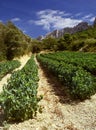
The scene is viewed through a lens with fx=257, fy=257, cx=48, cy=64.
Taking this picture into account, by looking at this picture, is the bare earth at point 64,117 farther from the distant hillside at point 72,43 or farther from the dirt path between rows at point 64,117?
the distant hillside at point 72,43

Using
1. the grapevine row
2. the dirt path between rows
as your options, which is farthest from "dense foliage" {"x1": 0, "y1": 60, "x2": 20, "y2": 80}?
the dirt path between rows

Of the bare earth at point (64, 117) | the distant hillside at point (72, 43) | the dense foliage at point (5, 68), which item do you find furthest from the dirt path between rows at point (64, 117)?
the distant hillside at point (72, 43)

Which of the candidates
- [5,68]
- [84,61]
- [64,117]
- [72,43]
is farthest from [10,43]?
[64,117]

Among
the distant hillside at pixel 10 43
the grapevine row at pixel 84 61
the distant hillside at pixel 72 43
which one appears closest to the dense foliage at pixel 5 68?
A: the grapevine row at pixel 84 61

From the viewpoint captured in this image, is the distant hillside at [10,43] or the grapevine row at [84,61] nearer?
the grapevine row at [84,61]

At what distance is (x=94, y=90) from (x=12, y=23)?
44.9 metres

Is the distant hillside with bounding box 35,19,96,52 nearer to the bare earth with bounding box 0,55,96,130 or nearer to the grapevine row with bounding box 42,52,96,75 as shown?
the grapevine row with bounding box 42,52,96,75

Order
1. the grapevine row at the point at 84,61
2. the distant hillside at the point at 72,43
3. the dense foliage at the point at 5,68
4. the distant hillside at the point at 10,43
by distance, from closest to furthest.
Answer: the grapevine row at the point at 84,61, the dense foliage at the point at 5,68, the distant hillside at the point at 10,43, the distant hillside at the point at 72,43

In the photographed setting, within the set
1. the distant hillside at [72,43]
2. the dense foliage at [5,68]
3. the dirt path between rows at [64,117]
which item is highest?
the distant hillside at [72,43]

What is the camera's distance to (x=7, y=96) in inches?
326

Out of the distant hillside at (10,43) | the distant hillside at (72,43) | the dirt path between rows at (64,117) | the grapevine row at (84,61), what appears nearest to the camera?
the dirt path between rows at (64,117)

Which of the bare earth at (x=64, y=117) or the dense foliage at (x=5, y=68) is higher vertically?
the dense foliage at (x=5, y=68)

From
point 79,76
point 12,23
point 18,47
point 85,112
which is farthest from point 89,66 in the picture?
point 12,23

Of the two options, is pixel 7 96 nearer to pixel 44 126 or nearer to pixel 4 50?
pixel 44 126
